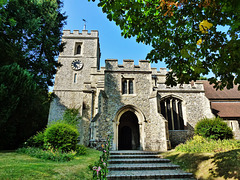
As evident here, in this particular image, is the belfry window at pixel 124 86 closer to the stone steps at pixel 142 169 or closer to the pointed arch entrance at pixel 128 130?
the pointed arch entrance at pixel 128 130

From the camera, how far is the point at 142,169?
246 inches

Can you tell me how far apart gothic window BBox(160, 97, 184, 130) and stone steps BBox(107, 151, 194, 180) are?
5261 mm

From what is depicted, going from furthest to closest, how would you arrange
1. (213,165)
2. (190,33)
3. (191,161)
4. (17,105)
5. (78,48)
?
(78,48)
(17,105)
(191,161)
(213,165)
(190,33)

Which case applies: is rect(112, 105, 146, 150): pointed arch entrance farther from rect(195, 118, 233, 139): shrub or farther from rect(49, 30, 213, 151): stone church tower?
rect(195, 118, 233, 139): shrub

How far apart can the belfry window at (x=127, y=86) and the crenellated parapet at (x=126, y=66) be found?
1.00m

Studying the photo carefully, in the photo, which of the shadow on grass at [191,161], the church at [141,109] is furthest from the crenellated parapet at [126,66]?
the shadow on grass at [191,161]

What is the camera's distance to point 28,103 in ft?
29.7

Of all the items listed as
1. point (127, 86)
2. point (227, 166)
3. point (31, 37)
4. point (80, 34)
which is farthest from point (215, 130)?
point (80, 34)

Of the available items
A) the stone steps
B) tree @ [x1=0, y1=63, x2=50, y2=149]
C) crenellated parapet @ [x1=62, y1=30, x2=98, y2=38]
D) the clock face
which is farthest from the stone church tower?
crenellated parapet @ [x1=62, y1=30, x2=98, y2=38]

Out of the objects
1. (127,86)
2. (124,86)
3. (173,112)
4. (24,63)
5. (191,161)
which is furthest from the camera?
(173,112)

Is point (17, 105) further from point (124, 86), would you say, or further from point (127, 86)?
point (127, 86)

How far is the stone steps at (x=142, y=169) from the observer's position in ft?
17.5

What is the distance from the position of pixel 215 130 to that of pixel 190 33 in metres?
8.78

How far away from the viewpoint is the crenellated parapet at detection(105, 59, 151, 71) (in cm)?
1259
